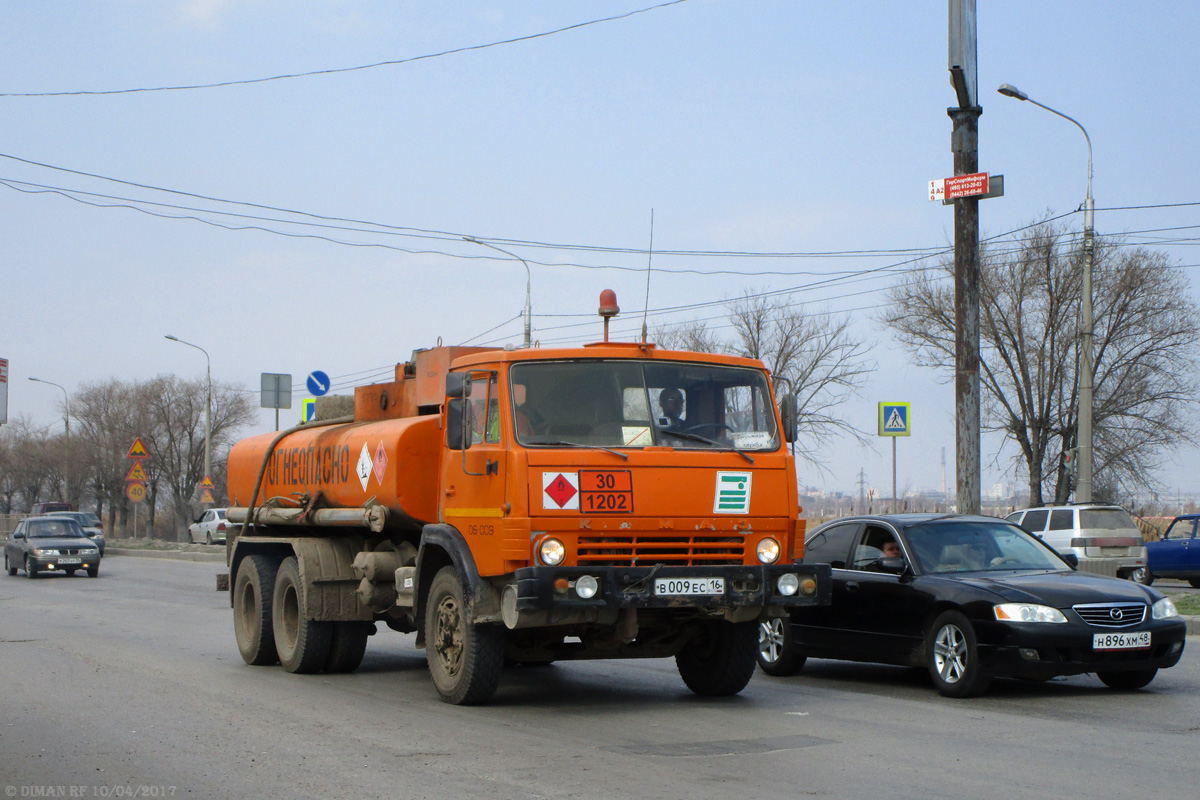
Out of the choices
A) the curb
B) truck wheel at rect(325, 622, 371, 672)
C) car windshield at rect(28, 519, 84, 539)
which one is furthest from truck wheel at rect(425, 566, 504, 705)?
the curb

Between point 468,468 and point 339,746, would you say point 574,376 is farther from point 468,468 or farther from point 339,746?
point 339,746

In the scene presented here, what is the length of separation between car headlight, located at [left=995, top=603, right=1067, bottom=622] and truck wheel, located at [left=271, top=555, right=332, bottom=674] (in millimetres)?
6029

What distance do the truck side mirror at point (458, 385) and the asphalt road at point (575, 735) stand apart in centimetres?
232

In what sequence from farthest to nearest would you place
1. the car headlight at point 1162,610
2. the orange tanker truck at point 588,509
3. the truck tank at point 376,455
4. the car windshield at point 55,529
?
the car windshield at point 55,529 → the truck tank at point 376,455 → the car headlight at point 1162,610 → the orange tanker truck at point 588,509

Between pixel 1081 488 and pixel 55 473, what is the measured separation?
68633 mm

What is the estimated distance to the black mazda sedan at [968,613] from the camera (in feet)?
30.0

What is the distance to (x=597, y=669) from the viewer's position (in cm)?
1210

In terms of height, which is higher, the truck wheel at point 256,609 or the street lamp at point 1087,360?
the street lamp at point 1087,360

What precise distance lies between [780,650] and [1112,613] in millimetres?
3095

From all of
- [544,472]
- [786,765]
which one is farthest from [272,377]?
[786,765]

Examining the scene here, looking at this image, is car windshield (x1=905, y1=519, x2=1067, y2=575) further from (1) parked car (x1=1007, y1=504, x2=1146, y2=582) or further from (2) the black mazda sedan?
(1) parked car (x1=1007, y1=504, x2=1146, y2=582)

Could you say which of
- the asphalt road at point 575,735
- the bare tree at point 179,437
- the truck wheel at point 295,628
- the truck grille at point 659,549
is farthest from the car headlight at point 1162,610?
the bare tree at point 179,437

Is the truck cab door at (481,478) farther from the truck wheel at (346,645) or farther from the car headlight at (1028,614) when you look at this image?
the car headlight at (1028,614)

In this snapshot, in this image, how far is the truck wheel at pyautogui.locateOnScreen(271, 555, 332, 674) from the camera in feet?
37.1
